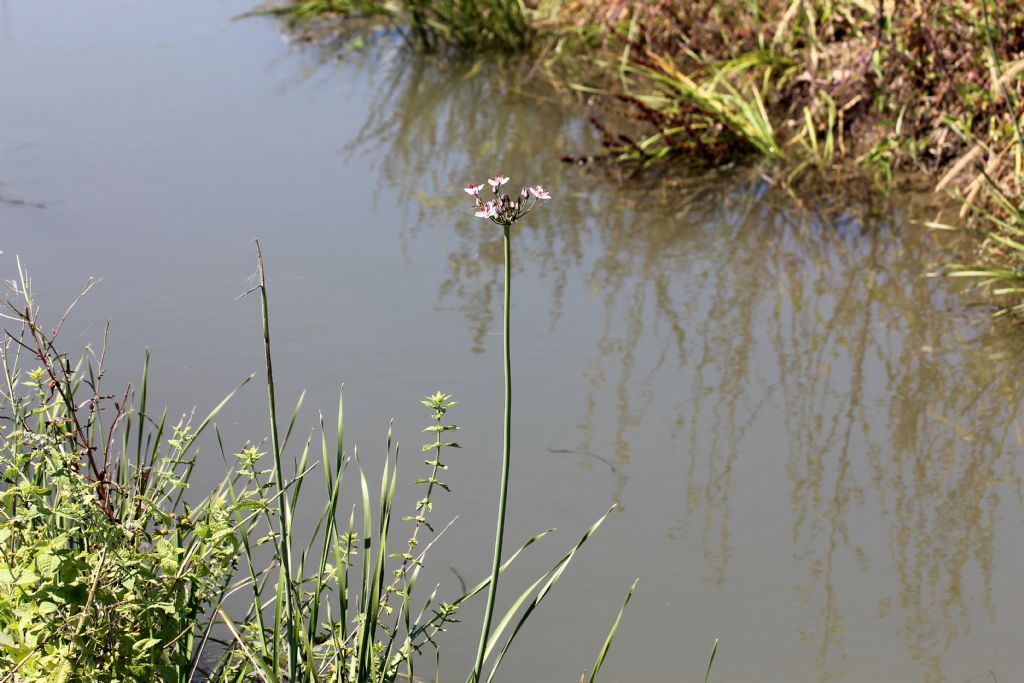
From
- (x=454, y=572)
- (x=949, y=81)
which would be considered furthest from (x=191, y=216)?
(x=949, y=81)

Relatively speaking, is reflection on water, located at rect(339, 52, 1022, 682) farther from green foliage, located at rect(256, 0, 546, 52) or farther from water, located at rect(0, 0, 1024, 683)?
green foliage, located at rect(256, 0, 546, 52)

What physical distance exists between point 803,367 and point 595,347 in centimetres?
59

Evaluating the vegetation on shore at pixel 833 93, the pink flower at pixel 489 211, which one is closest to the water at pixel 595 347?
the vegetation on shore at pixel 833 93

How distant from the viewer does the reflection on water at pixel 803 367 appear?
265 centimetres

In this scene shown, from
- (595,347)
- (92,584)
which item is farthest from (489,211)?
(595,347)

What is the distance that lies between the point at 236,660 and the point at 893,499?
61.3 inches

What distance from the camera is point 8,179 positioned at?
4559 mm

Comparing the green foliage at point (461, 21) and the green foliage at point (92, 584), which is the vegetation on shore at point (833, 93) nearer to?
the green foliage at point (461, 21)

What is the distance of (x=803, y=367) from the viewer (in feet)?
11.2

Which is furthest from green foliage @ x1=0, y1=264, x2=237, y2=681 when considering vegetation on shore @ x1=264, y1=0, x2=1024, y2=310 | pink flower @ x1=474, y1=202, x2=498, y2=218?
vegetation on shore @ x1=264, y1=0, x2=1024, y2=310

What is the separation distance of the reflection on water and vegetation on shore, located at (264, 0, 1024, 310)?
0.25m

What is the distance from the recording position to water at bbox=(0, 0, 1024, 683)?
2.52 meters

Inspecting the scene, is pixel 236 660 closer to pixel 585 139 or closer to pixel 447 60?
pixel 585 139

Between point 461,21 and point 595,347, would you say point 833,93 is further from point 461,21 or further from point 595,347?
point 461,21
